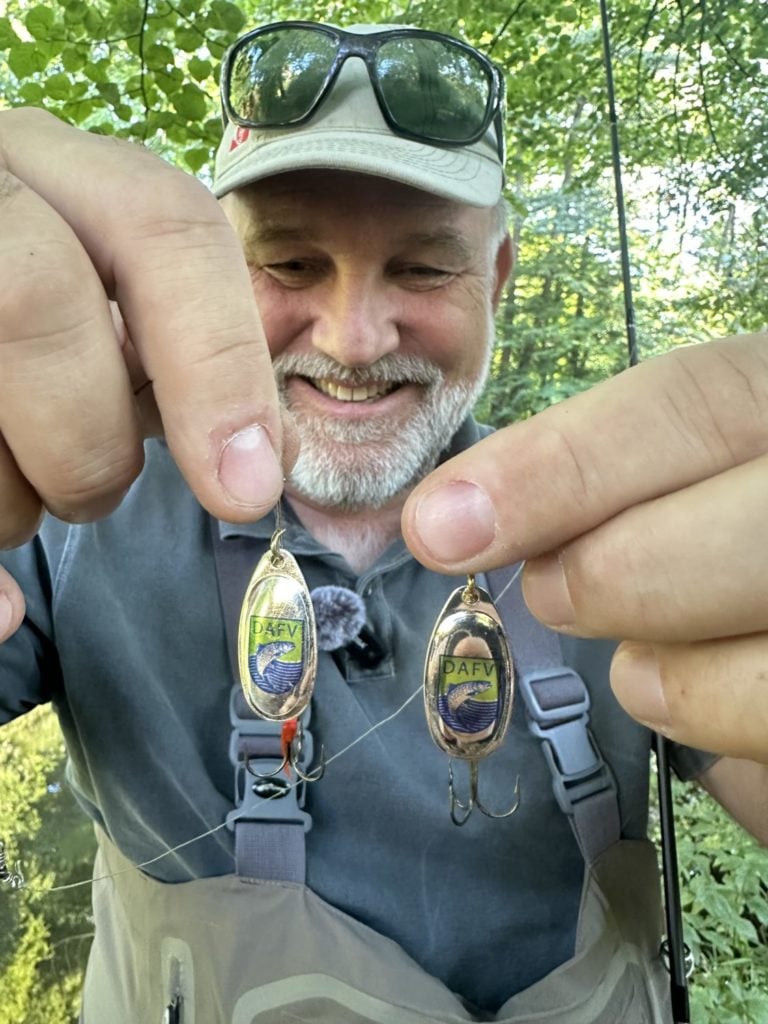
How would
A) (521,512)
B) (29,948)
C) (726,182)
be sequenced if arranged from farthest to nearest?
1. (726,182)
2. (29,948)
3. (521,512)

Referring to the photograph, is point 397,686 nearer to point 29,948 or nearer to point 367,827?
point 367,827

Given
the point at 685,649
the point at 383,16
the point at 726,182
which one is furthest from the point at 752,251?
the point at 685,649

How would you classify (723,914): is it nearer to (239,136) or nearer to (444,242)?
(444,242)

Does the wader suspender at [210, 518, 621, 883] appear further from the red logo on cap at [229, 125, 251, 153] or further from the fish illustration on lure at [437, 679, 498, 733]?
the red logo on cap at [229, 125, 251, 153]

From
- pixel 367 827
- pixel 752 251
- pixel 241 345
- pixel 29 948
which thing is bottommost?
pixel 29 948

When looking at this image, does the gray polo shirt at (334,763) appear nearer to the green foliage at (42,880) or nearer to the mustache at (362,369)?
the mustache at (362,369)

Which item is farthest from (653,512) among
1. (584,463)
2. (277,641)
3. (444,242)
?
(444,242)
